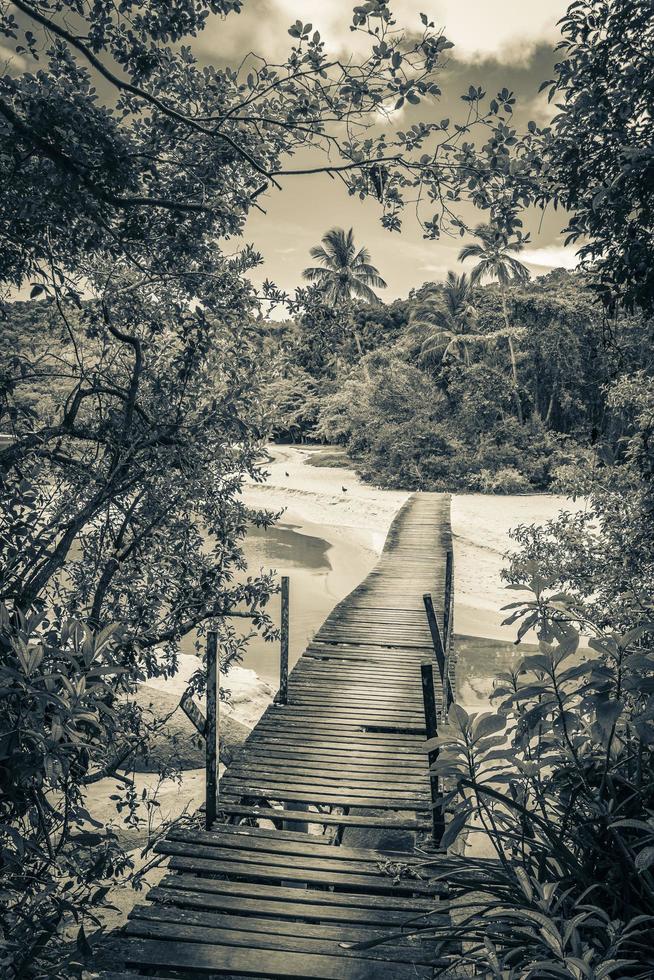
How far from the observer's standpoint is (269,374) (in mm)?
4996

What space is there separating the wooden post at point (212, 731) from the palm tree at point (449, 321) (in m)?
27.5

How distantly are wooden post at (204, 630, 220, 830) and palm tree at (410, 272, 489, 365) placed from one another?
90.4 feet

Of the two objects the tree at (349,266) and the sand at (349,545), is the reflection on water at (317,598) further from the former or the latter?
the tree at (349,266)

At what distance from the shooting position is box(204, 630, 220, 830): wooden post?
4.48 m

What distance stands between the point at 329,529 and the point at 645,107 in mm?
21927

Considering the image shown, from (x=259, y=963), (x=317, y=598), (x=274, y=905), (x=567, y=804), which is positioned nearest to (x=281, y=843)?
(x=274, y=905)

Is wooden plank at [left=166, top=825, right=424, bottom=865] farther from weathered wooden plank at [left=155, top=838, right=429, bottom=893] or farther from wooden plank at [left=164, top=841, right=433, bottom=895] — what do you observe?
wooden plank at [left=164, top=841, right=433, bottom=895]

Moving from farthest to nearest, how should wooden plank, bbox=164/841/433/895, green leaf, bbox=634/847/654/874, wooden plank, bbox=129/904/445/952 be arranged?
1. wooden plank, bbox=164/841/433/895
2. wooden plank, bbox=129/904/445/952
3. green leaf, bbox=634/847/654/874

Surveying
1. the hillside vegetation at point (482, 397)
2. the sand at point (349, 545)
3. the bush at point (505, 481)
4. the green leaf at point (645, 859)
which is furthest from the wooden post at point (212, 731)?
the bush at point (505, 481)

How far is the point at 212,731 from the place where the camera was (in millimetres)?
4547

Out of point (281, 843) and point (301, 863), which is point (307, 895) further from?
point (281, 843)

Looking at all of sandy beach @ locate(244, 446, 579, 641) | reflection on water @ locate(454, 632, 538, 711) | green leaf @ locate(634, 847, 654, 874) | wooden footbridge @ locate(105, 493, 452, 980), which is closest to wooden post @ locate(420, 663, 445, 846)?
wooden footbridge @ locate(105, 493, 452, 980)

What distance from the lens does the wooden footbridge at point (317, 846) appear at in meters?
3.01

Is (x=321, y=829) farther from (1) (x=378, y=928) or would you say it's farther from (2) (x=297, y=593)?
(2) (x=297, y=593)
